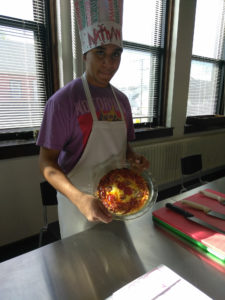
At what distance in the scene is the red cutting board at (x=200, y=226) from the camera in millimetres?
585

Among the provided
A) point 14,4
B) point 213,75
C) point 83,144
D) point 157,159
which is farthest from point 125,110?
point 213,75

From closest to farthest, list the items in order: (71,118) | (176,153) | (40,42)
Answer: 1. (71,118)
2. (40,42)
3. (176,153)

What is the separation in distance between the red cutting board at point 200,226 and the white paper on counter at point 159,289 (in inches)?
5.9

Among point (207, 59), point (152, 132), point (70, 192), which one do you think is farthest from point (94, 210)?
point (207, 59)

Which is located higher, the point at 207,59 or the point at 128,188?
the point at 207,59

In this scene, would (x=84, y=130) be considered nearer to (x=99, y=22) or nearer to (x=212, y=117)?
(x=99, y=22)

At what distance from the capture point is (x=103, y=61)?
76 centimetres

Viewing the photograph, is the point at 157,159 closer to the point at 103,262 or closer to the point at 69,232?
the point at 69,232

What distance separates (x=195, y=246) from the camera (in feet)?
2.01

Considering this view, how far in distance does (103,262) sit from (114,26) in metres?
0.82

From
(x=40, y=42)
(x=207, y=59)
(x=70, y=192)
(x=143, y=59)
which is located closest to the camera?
(x=70, y=192)

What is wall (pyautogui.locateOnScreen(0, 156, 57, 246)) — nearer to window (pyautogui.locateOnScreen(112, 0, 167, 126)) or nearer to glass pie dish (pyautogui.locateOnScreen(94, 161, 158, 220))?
glass pie dish (pyautogui.locateOnScreen(94, 161, 158, 220))

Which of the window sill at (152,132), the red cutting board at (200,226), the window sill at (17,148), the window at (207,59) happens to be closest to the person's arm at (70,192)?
the red cutting board at (200,226)

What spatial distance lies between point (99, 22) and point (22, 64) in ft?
3.00
